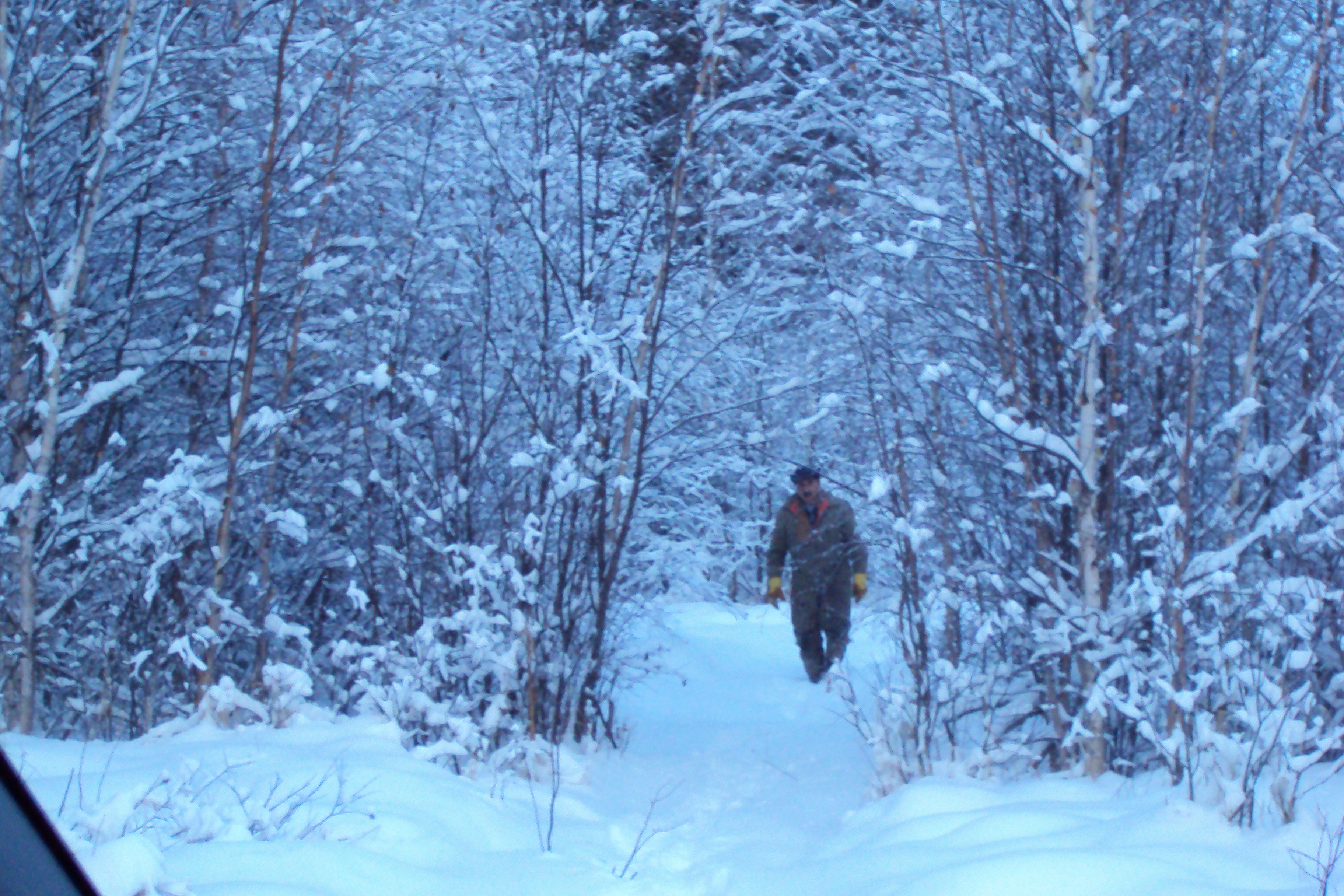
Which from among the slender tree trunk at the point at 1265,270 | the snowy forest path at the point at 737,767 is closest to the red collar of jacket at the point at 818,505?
the snowy forest path at the point at 737,767

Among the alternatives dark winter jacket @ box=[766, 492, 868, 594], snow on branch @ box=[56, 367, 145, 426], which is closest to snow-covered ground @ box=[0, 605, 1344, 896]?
snow on branch @ box=[56, 367, 145, 426]

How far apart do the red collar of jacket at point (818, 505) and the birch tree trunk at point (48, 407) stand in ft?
14.6

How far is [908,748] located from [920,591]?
692 millimetres

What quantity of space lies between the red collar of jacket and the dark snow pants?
0.44 metres

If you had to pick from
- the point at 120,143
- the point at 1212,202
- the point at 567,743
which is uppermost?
the point at 120,143

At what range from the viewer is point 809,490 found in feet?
25.4

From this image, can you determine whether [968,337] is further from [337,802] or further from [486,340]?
[337,802]

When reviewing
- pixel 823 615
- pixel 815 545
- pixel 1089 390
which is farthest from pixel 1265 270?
pixel 823 615

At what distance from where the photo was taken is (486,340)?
5938mm

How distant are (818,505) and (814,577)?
49cm

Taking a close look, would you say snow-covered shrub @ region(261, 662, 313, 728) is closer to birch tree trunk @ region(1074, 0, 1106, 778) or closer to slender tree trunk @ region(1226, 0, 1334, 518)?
birch tree trunk @ region(1074, 0, 1106, 778)


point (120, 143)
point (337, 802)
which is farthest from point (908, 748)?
point (120, 143)

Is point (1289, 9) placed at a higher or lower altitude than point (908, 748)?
higher

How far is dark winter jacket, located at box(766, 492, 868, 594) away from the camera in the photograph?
7266mm
